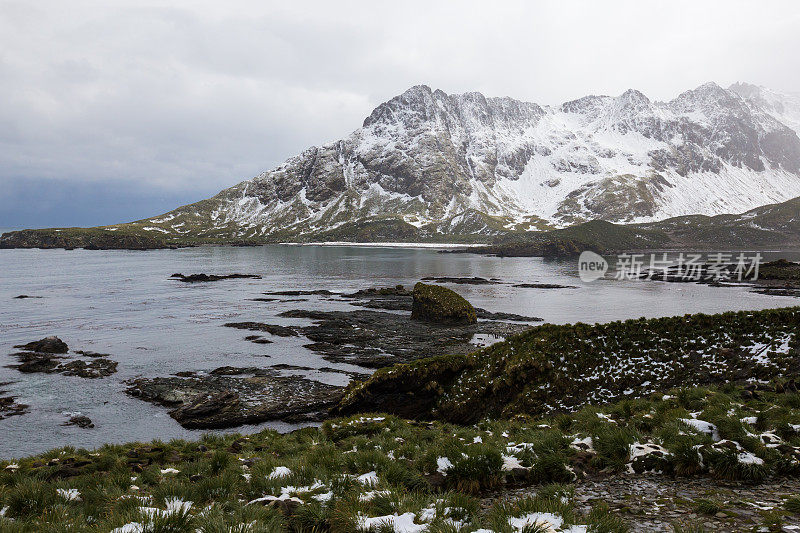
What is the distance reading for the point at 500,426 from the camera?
1582 cm

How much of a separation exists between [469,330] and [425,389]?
2605 cm

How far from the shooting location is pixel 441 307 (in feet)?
182

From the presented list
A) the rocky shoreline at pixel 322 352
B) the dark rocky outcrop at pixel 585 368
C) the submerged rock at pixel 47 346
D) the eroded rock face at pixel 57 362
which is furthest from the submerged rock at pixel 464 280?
the dark rocky outcrop at pixel 585 368

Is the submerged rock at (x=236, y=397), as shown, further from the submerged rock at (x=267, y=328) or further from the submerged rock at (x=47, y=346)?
the submerged rock at (x=47, y=346)

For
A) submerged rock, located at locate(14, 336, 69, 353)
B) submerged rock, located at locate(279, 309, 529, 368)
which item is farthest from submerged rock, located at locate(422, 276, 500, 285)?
submerged rock, located at locate(14, 336, 69, 353)

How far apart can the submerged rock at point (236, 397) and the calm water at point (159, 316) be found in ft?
3.67

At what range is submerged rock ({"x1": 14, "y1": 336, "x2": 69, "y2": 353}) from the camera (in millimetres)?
39406

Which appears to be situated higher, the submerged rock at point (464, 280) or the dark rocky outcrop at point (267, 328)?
the submerged rock at point (464, 280)

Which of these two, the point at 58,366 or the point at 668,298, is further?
the point at 668,298

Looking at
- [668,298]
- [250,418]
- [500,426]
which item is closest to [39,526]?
[500,426]

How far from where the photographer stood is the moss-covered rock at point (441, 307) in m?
54.9

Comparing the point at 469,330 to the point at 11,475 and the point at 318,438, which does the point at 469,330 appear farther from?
the point at 11,475

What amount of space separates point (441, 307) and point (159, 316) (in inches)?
1572

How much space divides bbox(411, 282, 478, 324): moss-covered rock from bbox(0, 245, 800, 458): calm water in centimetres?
1216
